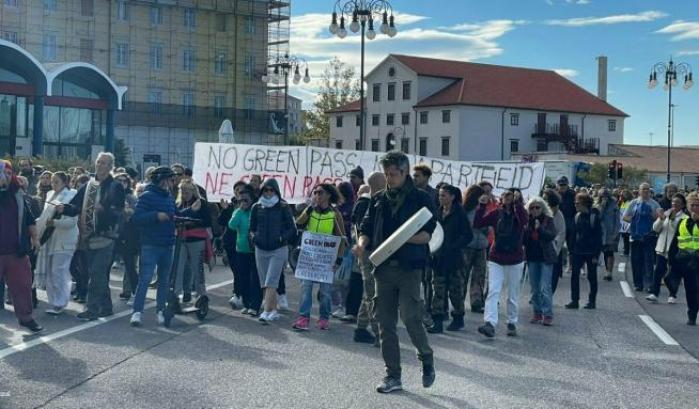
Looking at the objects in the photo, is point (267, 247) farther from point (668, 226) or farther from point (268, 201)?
point (668, 226)

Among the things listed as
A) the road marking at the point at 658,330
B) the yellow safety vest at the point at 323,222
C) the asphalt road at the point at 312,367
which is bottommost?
the road marking at the point at 658,330

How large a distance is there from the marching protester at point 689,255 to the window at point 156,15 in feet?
199

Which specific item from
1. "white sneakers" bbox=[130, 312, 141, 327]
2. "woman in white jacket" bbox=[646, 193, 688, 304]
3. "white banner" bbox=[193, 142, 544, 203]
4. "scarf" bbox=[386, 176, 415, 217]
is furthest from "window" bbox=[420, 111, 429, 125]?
"scarf" bbox=[386, 176, 415, 217]

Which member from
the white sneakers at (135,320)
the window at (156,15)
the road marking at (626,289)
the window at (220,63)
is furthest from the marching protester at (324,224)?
the window at (220,63)

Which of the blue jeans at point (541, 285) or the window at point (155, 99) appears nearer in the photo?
the blue jeans at point (541, 285)

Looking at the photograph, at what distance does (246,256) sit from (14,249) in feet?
10.6

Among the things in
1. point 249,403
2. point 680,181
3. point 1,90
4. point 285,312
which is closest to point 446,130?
point 680,181

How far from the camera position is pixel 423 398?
715 cm

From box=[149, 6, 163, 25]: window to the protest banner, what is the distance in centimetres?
6107

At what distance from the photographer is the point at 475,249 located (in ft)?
38.8

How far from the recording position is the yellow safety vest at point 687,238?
1242cm

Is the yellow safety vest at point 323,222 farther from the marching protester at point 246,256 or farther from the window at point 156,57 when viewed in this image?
the window at point 156,57

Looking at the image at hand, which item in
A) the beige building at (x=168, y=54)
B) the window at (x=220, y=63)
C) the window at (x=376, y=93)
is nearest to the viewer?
the beige building at (x=168, y=54)

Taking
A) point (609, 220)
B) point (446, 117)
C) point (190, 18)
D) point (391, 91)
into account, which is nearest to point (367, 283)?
point (609, 220)
